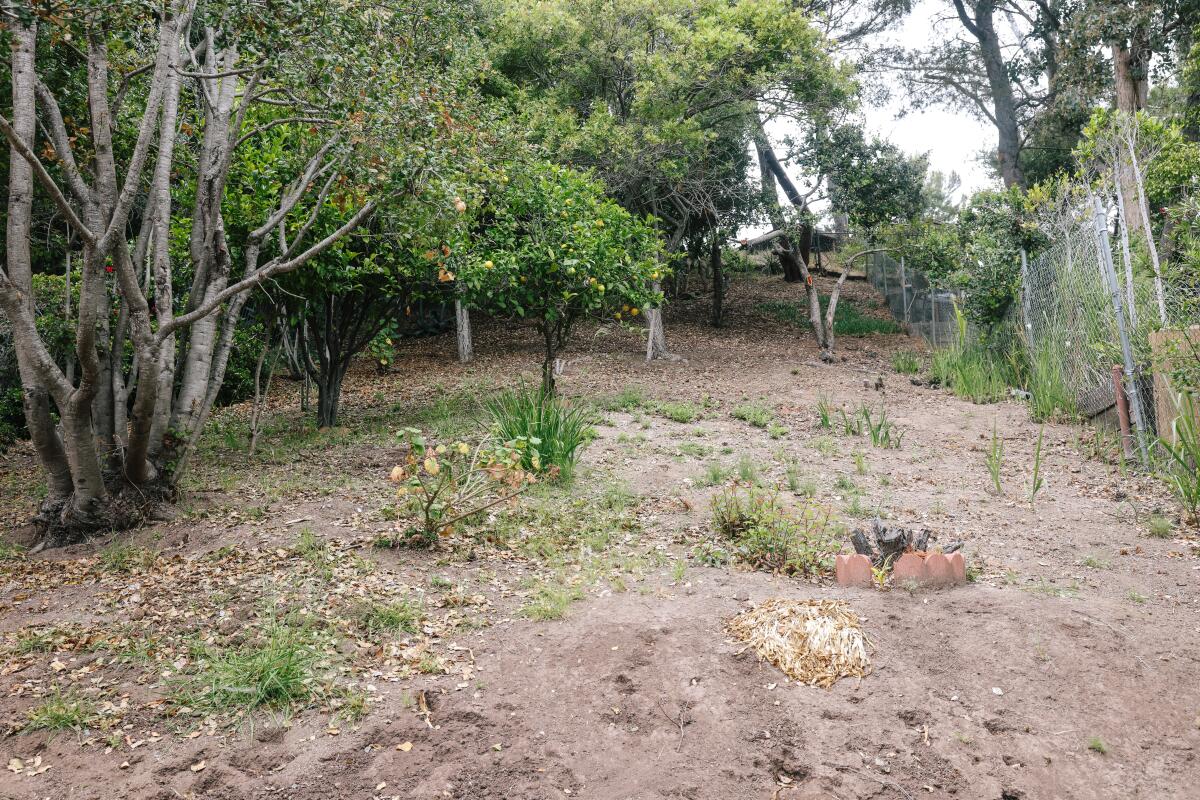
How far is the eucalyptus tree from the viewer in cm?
431

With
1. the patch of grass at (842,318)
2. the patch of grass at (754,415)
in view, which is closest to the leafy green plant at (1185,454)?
the patch of grass at (754,415)

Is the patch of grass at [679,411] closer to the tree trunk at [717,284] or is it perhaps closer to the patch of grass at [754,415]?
the patch of grass at [754,415]

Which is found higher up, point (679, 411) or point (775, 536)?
point (679, 411)

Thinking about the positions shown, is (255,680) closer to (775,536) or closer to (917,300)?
(775,536)

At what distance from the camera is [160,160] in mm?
4801

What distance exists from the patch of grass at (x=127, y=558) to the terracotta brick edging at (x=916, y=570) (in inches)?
145

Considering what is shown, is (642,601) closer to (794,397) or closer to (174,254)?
(174,254)

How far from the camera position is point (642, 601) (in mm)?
3865

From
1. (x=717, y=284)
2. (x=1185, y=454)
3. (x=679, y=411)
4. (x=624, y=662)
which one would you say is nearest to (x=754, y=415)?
(x=679, y=411)

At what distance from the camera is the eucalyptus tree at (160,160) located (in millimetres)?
4312

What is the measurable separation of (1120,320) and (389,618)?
18.6 feet

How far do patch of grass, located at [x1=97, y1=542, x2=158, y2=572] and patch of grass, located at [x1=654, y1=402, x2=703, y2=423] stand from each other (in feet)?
16.8

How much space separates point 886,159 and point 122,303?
1168 cm

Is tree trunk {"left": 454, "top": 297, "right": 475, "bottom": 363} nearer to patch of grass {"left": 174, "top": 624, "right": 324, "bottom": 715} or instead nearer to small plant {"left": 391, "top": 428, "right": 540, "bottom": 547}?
small plant {"left": 391, "top": 428, "right": 540, "bottom": 547}
